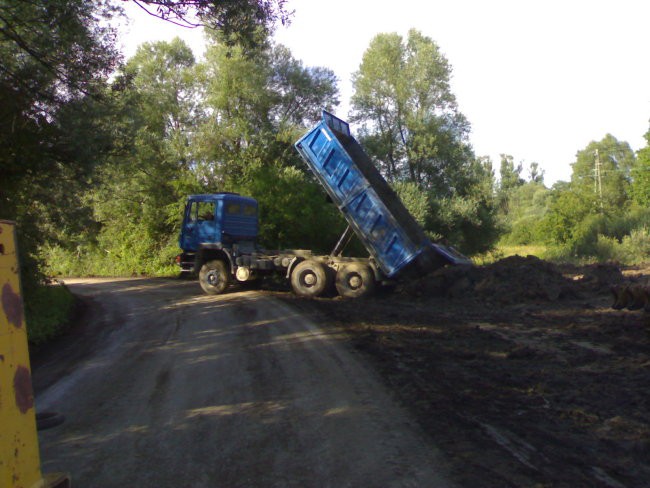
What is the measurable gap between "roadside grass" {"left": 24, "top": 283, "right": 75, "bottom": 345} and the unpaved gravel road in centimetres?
56

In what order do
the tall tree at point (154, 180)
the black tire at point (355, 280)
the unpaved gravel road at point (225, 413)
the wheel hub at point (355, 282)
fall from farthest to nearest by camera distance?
1. the tall tree at point (154, 180)
2. the wheel hub at point (355, 282)
3. the black tire at point (355, 280)
4. the unpaved gravel road at point (225, 413)

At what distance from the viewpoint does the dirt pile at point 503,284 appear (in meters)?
14.2

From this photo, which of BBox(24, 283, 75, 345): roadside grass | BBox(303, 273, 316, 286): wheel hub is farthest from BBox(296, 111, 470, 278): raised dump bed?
BBox(24, 283, 75, 345): roadside grass

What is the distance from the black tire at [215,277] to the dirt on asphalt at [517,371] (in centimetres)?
271

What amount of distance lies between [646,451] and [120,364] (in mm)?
Answer: 6729

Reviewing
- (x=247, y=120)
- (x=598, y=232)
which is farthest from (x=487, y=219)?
(x=247, y=120)

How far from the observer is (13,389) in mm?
2463

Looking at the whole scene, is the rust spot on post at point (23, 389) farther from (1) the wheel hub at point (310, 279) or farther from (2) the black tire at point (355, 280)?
(1) the wheel hub at point (310, 279)

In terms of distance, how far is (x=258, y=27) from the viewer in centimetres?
1128

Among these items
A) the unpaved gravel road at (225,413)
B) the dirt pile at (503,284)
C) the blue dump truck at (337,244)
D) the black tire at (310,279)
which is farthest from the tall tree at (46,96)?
the dirt pile at (503,284)

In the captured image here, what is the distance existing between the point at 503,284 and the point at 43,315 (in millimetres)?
10996

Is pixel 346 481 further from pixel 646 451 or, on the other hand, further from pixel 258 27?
pixel 258 27

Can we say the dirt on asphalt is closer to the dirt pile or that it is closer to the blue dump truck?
the dirt pile

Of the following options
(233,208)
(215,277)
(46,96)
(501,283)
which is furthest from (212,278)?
(501,283)
